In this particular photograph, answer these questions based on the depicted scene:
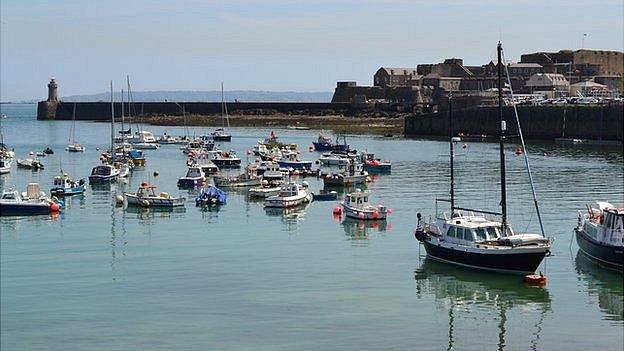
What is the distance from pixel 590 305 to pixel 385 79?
Answer: 160713mm

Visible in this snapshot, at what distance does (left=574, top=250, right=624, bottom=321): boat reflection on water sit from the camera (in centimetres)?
2999

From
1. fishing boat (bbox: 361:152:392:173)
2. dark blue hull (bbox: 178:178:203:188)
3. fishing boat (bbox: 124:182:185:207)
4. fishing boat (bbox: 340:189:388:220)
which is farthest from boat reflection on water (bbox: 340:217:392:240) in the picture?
fishing boat (bbox: 361:152:392:173)

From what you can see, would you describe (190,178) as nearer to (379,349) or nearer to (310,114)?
(379,349)

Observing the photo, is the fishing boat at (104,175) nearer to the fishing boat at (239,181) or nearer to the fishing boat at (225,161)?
the fishing boat at (239,181)

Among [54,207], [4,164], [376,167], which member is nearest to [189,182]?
[54,207]

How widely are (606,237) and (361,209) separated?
14.8m

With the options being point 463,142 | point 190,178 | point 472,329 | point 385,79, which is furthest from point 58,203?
point 385,79

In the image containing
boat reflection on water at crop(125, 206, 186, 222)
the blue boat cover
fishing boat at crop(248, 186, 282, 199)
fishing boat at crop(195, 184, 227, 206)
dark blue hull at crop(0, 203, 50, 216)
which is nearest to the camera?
dark blue hull at crop(0, 203, 50, 216)

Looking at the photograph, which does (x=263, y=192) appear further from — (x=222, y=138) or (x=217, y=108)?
(x=217, y=108)

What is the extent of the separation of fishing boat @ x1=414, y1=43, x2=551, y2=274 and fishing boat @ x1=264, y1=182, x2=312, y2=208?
16569 millimetres

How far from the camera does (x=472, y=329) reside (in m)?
28.1

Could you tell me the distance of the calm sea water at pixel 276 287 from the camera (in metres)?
26.9

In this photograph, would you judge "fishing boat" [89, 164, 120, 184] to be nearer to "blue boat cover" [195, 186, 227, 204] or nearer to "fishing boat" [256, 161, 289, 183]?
"fishing boat" [256, 161, 289, 183]

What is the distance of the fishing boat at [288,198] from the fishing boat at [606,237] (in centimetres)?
1872
